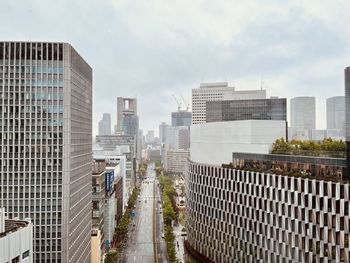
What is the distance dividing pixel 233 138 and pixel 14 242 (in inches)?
2533

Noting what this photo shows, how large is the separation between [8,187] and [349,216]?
56.0 m

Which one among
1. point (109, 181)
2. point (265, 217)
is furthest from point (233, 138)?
point (109, 181)

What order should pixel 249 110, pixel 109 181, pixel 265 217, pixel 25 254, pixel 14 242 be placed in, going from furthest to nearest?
pixel 249 110
pixel 109 181
pixel 265 217
pixel 25 254
pixel 14 242

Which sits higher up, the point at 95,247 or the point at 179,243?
the point at 95,247

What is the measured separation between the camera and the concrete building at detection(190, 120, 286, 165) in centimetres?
8844

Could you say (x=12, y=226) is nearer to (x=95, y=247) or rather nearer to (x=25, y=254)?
(x=25, y=254)

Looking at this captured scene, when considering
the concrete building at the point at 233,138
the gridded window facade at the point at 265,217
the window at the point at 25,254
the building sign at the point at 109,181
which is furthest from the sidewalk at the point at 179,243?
the window at the point at 25,254

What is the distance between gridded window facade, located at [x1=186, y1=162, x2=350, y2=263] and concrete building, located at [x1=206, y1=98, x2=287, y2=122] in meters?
46.3

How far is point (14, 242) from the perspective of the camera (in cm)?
3716

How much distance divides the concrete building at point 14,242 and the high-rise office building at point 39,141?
27.3m

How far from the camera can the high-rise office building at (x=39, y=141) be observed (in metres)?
68.8

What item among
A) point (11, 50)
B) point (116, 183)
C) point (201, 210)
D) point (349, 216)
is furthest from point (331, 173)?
point (116, 183)

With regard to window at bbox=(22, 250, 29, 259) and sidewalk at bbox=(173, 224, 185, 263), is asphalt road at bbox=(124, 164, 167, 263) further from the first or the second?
window at bbox=(22, 250, 29, 259)

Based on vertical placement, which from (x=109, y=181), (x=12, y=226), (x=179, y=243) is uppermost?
(x=12, y=226)
